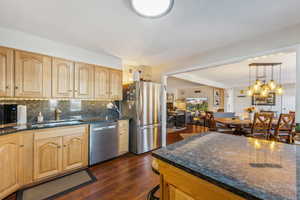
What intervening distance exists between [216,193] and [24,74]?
276 cm

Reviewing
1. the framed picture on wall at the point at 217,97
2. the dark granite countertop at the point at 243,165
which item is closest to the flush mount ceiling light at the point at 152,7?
the dark granite countertop at the point at 243,165

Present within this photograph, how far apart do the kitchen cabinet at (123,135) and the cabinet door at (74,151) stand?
2.50 ft

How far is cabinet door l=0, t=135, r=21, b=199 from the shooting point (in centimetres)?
160

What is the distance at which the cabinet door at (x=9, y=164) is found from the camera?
1.60 metres

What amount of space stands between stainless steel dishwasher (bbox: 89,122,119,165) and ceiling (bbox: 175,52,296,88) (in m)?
2.84

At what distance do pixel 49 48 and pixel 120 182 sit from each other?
2.54 meters

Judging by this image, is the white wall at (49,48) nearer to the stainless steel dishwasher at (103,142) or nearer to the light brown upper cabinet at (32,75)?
the light brown upper cabinet at (32,75)

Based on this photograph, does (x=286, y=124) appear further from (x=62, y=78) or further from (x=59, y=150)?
(x=62, y=78)

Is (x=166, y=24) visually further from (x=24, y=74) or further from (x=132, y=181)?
(x=132, y=181)

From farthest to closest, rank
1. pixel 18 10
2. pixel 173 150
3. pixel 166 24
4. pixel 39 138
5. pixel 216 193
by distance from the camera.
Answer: pixel 39 138, pixel 166 24, pixel 18 10, pixel 173 150, pixel 216 193

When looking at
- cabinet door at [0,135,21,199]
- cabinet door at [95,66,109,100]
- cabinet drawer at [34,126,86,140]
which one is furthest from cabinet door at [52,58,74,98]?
cabinet door at [0,135,21,199]

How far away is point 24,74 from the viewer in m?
2.03

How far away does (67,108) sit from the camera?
2734 millimetres

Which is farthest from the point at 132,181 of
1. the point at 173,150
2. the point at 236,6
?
the point at 236,6
